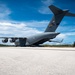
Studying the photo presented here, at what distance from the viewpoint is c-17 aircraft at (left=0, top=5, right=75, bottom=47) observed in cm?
3540

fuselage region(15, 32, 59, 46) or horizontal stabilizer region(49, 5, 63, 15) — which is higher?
horizontal stabilizer region(49, 5, 63, 15)

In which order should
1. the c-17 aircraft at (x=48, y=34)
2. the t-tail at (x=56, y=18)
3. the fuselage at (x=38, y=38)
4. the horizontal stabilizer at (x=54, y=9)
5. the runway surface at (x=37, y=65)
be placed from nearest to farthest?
1. the runway surface at (x=37, y=65)
2. the horizontal stabilizer at (x=54, y=9)
3. the t-tail at (x=56, y=18)
4. the c-17 aircraft at (x=48, y=34)
5. the fuselage at (x=38, y=38)

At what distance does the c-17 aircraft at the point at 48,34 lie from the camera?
116ft

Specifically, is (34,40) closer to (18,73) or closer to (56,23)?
(56,23)

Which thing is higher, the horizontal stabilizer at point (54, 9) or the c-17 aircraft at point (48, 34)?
the horizontal stabilizer at point (54, 9)

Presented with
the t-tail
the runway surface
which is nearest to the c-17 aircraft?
the t-tail

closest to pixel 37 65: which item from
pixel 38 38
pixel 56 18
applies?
pixel 56 18

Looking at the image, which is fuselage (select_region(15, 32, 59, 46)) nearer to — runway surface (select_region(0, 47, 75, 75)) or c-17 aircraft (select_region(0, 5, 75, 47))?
c-17 aircraft (select_region(0, 5, 75, 47))

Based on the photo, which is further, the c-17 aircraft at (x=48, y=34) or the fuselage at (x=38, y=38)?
the fuselage at (x=38, y=38)

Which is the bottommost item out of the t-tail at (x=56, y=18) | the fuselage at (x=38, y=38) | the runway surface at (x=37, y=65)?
the runway surface at (x=37, y=65)

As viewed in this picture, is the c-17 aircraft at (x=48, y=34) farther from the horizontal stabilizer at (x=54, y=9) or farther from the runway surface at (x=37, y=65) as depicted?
the runway surface at (x=37, y=65)

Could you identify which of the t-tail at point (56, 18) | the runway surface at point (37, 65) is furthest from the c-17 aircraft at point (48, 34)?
the runway surface at point (37, 65)

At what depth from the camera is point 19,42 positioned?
52.0 metres

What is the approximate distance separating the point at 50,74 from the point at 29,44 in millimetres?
44640
